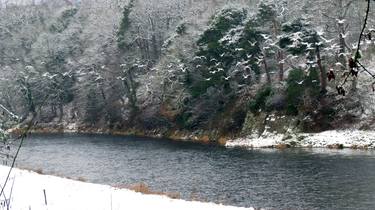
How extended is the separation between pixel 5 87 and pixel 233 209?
7308 centimetres

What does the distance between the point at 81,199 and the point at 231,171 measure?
14088 millimetres

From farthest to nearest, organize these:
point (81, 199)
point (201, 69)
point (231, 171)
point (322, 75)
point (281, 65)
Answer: point (201, 69)
point (281, 65)
point (322, 75)
point (231, 171)
point (81, 199)

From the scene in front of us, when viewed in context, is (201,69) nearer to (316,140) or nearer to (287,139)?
(287,139)

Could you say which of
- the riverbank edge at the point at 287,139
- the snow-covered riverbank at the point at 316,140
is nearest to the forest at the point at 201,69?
the riverbank edge at the point at 287,139

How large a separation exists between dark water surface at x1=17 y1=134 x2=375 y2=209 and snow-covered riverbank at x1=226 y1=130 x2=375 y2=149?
7.08 ft

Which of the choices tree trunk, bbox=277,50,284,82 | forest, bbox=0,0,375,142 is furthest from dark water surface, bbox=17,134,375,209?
tree trunk, bbox=277,50,284,82

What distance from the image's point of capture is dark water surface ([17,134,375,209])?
77.4ft

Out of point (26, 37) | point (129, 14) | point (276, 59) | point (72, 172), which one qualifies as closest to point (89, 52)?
point (129, 14)

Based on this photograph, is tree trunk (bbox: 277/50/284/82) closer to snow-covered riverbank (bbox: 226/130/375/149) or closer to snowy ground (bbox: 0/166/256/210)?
snow-covered riverbank (bbox: 226/130/375/149)

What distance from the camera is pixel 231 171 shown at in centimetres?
3186

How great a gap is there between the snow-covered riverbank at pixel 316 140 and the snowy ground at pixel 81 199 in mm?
22725

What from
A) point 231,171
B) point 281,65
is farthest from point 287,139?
point 231,171

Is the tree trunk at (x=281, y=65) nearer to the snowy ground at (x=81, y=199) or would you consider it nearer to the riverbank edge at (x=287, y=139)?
the riverbank edge at (x=287, y=139)

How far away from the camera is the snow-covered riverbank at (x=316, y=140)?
39125 mm
